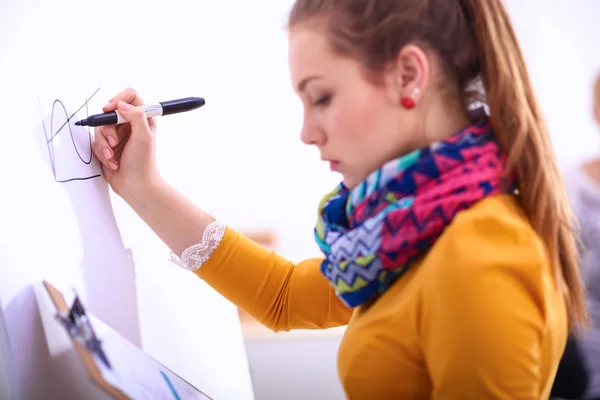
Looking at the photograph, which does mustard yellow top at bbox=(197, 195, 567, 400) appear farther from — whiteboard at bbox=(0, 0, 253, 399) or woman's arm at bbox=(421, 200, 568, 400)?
whiteboard at bbox=(0, 0, 253, 399)

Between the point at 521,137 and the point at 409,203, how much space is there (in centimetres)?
15

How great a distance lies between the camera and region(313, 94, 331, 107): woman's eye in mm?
576

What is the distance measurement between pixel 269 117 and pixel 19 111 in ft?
1.78

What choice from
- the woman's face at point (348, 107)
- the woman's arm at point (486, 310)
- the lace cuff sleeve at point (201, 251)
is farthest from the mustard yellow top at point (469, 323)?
the lace cuff sleeve at point (201, 251)

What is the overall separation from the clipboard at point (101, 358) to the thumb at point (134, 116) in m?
0.23

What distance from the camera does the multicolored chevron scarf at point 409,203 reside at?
0.53m

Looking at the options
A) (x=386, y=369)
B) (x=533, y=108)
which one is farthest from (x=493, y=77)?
(x=386, y=369)

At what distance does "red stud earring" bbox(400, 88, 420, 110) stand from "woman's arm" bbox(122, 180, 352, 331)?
13.1 inches

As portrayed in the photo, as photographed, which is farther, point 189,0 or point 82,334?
point 189,0

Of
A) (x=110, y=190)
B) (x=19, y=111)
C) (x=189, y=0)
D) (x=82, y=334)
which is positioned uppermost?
(x=189, y=0)

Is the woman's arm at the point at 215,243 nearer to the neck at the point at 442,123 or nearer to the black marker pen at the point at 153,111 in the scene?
the black marker pen at the point at 153,111

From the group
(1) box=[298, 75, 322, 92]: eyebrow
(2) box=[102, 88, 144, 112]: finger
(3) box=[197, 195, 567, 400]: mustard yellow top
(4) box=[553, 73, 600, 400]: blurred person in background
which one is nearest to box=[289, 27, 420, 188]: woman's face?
(1) box=[298, 75, 322, 92]: eyebrow

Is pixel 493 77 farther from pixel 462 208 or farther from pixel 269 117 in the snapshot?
pixel 269 117

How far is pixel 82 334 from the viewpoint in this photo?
46 cm
